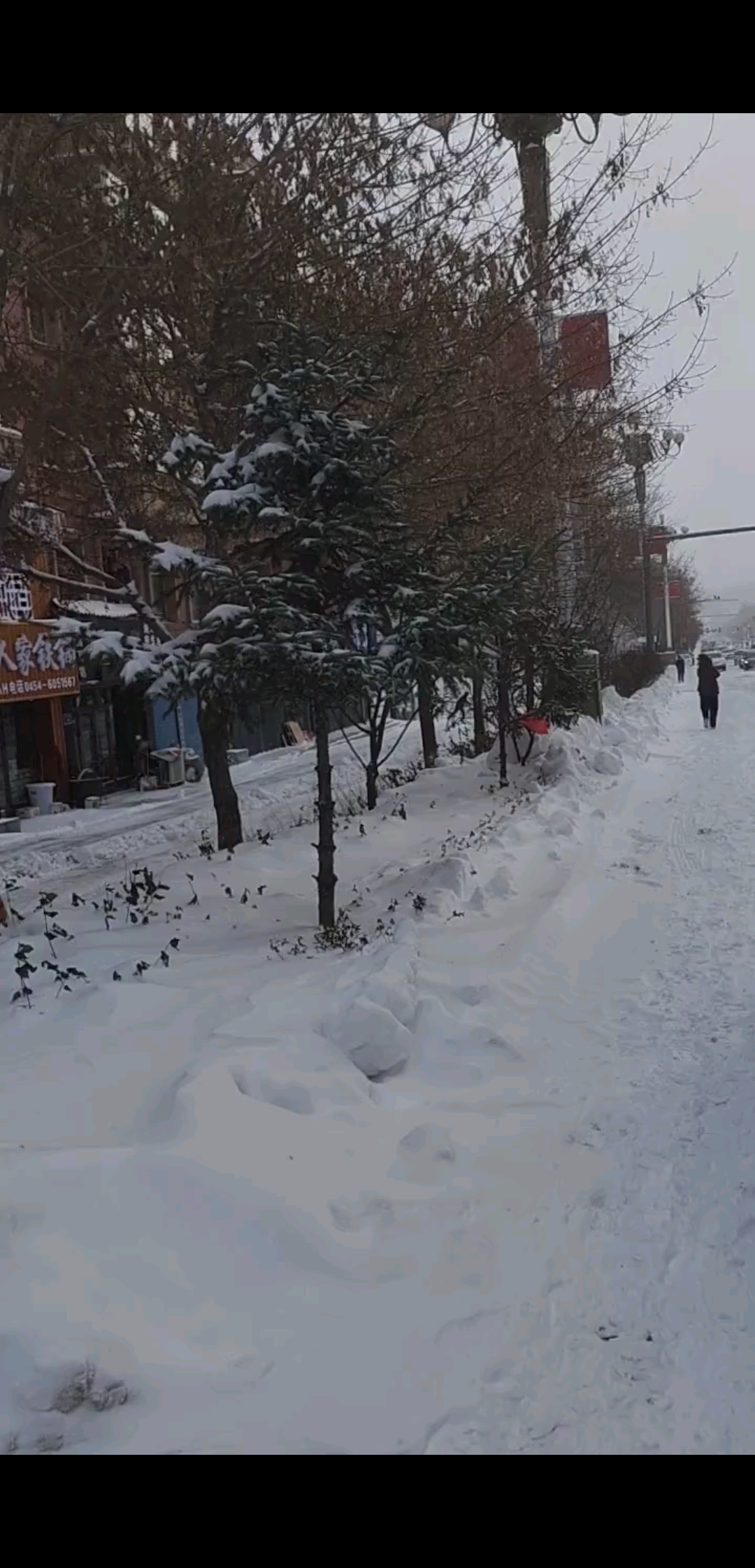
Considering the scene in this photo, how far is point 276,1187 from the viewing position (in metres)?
3.59

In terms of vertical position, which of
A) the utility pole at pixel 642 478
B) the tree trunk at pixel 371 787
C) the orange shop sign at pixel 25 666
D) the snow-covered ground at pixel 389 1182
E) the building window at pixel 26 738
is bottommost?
the snow-covered ground at pixel 389 1182

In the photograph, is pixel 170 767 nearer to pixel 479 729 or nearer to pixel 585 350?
pixel 479 729

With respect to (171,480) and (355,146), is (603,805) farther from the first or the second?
(355,146)

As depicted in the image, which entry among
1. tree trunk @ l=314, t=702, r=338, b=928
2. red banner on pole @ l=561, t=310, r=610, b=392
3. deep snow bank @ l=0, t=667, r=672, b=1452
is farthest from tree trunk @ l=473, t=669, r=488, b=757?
deep snow bank @ l=0, t=667, r=672, b=1452

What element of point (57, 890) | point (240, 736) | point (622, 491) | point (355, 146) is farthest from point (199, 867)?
point (240, 736)

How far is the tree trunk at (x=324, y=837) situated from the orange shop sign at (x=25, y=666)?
13.2m

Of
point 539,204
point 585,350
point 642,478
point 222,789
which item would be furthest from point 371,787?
point 642,478

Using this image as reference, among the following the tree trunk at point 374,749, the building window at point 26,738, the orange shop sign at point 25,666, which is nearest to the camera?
the tree trunk at point 374,749

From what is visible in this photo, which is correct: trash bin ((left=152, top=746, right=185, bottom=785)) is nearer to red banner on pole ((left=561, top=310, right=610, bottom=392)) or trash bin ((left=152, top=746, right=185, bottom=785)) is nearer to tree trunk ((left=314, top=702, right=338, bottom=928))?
red banner on pole ((left=561, top=310, right=610, bottom=392))

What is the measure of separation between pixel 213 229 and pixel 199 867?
491 cm

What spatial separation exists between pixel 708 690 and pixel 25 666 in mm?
13297

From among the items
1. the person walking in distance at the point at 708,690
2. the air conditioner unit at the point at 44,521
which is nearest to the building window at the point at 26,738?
the air conditioner unit at the point at 44,521

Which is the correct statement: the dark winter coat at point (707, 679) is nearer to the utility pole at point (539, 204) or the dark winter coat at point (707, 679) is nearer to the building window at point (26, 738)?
the utility pole at point (539, 204)

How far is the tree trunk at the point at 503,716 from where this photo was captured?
13.3 m
